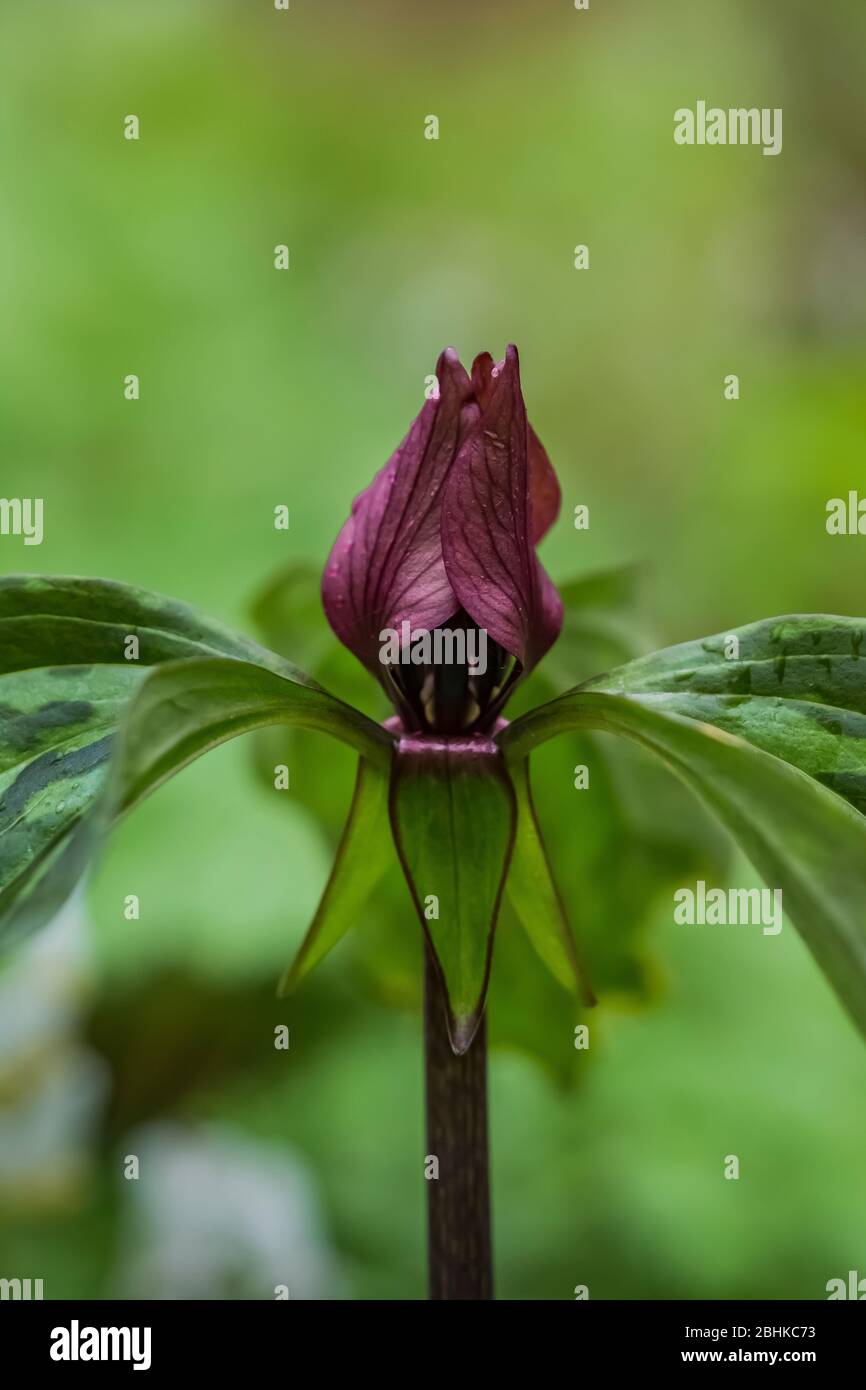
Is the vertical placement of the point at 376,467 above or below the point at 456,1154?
above

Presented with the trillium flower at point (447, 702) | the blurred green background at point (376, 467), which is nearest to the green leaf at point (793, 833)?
the trillium flower at point (447, 702)

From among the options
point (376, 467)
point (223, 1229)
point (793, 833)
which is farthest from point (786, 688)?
point (376, 467)

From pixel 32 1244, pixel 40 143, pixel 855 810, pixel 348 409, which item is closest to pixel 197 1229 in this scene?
pixel 32 1244

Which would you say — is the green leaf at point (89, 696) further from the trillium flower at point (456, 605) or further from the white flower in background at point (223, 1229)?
the white flower in background at point (223, 1229)

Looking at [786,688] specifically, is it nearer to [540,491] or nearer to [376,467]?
[540,491]

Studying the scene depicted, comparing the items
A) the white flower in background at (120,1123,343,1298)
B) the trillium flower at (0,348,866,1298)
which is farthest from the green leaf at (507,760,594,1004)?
the white flower in background at (120,1123,343,1298)
